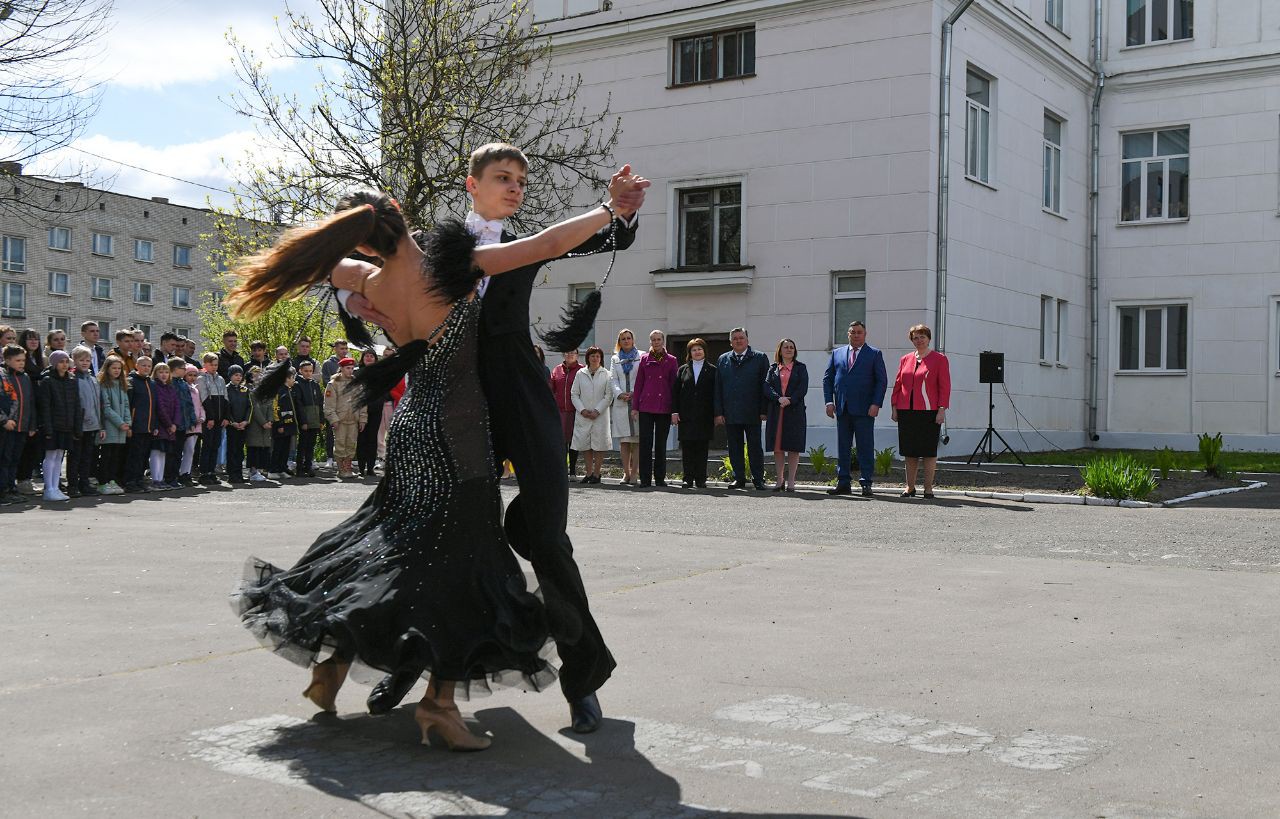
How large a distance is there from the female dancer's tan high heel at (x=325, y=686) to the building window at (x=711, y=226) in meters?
21.7

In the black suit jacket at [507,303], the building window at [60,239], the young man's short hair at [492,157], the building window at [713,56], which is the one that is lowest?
the black suit jacket at [507,303]

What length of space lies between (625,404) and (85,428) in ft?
23.4

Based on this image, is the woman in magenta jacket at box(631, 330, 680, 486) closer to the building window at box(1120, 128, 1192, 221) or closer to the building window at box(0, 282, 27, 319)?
the building window at box(1120, 128, 1192, 221)

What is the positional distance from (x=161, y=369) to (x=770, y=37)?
1360cm

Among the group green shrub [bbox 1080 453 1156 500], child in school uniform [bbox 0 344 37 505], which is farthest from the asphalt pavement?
green shrub [bbox 1080 453 1156 500]

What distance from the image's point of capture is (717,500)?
15.5 metres

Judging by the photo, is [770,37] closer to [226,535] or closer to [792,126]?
[792,126]

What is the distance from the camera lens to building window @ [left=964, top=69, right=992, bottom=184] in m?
25.0

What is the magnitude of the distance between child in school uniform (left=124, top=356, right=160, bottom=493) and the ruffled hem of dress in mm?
12813

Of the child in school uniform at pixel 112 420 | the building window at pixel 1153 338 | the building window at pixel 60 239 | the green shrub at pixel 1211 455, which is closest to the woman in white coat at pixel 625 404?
the child in school uniform at pixel 112 420

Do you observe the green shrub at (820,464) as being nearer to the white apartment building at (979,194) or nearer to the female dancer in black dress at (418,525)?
the white apartment building at (979,194)

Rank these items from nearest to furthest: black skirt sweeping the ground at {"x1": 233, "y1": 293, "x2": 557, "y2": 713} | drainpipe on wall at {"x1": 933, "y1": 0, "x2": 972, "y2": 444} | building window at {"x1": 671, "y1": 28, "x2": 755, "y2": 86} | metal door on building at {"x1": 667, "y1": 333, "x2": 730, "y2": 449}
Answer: black skirt sweeping the ground at {"x1": 233, "y1": 293, "x2": 557, "y2": 713}, drainpipe on wall at {"x1": 933, "y1": 0, "x2": 972, "y2": 444}, building window at {"x1": 671, "y1": 28, "x2": 755, "y2": 86}, metal door on building at {"x1": 667, "y1": 333, "x2": 730, "y2": 449}

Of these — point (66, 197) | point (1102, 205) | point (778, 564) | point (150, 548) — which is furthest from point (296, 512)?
point (66, 197)

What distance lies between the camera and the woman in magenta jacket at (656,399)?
59.8 ft
